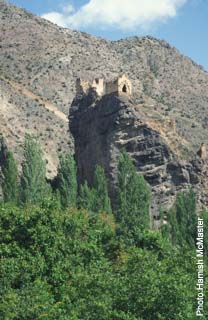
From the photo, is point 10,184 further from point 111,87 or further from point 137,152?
point 111,87

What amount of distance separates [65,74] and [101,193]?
67805 millimetres

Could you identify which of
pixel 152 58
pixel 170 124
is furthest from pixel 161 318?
pixel 152 58

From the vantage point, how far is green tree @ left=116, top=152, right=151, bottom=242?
6662 cm

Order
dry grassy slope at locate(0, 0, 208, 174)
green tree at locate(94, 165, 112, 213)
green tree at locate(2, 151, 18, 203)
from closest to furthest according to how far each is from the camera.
A: green tree at locate(2, 151, 18, 203), green tree at locate(94, 165, 112, 213), dry grassy slope at locate(0, 0, 208, 174)

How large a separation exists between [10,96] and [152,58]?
4774 centimetres

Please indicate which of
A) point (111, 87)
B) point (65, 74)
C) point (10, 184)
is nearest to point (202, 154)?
point (111, 87)

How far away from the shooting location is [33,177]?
239 feet

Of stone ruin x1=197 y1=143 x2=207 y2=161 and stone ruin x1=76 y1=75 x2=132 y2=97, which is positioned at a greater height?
stone ruin x1=76 y1=75 x2=132 y2=97

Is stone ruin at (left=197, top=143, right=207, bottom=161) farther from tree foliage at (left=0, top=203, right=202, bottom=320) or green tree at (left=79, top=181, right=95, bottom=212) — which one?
tree foliage at (left=0, top=203, right=202, bottom=320)

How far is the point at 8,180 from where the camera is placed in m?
71.8

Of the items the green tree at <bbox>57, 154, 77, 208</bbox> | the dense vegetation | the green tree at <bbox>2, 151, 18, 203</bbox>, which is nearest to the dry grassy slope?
the green tree at <bbox>57, 154, 77, 208</bbox>

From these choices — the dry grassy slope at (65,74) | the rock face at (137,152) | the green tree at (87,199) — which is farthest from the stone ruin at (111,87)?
the green tree at (87,199)

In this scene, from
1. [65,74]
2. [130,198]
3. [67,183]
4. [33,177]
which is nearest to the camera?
[130,198]

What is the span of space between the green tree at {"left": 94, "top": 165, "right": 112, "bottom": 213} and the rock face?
15.4 feet
